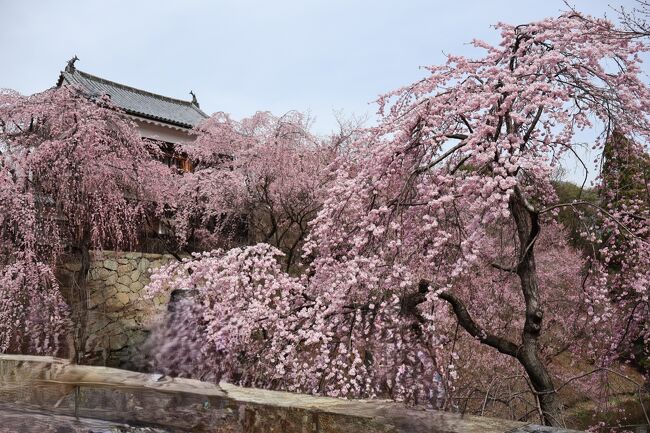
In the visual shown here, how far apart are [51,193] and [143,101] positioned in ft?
38.8

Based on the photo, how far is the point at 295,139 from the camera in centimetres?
1616

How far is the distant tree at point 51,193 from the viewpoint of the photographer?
33.9 ft

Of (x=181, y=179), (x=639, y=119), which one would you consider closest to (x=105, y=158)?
(x=181, y=179)

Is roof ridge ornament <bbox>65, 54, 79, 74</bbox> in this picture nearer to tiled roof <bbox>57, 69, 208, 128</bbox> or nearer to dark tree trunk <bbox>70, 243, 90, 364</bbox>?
tiled roof <bbox>57, 69, 208, 128</bbox>

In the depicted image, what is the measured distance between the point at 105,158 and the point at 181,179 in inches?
155

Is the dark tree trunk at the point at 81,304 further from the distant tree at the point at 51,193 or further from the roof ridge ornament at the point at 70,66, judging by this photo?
the roof ridge ornament at the point at 70,66

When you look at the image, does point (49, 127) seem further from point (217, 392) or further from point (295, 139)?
point (217, 392)

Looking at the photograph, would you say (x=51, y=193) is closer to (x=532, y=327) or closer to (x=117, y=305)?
(x=117, y=305)

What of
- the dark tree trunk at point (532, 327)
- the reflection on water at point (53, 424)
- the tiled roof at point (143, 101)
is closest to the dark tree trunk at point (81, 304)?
the tiled roof at point (143, 101)

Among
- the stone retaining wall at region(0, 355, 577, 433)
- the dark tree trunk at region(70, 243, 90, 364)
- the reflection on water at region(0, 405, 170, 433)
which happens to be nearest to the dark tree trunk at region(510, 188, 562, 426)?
the stone retaining wall at region(0, 355, 577, 433)

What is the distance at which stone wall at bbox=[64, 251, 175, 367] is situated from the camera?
14.2 m

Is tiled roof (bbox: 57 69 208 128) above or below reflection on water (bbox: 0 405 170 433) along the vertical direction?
above

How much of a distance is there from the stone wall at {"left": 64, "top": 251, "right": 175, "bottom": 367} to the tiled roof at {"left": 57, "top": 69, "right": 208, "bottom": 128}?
585 centimetres

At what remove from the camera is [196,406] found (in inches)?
165
